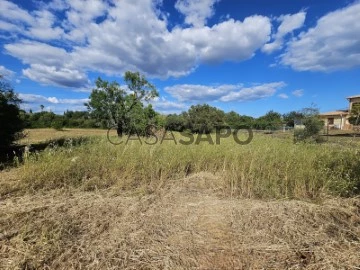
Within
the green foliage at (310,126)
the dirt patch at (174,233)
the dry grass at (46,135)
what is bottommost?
the dirt patch at (174,233)

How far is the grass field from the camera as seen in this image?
208cm

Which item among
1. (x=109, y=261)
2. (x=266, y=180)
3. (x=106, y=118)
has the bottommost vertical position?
(x=109, y=261)

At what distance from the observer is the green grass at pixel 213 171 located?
362cm

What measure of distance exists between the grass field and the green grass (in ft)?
0.06

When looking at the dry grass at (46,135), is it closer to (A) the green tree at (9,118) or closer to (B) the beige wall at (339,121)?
(A) the green tree at (9,118)

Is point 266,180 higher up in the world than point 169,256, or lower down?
higher up

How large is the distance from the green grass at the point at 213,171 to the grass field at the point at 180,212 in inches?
0.7

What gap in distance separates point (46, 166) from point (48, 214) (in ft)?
4.47

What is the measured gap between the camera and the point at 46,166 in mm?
3820

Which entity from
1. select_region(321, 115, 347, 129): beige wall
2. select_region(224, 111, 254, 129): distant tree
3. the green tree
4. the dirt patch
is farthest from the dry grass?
select_region(321, 115, 347, 129): beige wall

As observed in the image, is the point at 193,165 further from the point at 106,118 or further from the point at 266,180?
the point at 106,118

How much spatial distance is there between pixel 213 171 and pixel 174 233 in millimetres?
2329

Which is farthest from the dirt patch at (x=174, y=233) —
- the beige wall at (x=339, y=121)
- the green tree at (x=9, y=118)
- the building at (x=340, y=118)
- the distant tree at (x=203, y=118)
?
the beige wall at (x=339, y=121)

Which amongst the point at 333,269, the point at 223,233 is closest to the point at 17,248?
the point at 223,233
